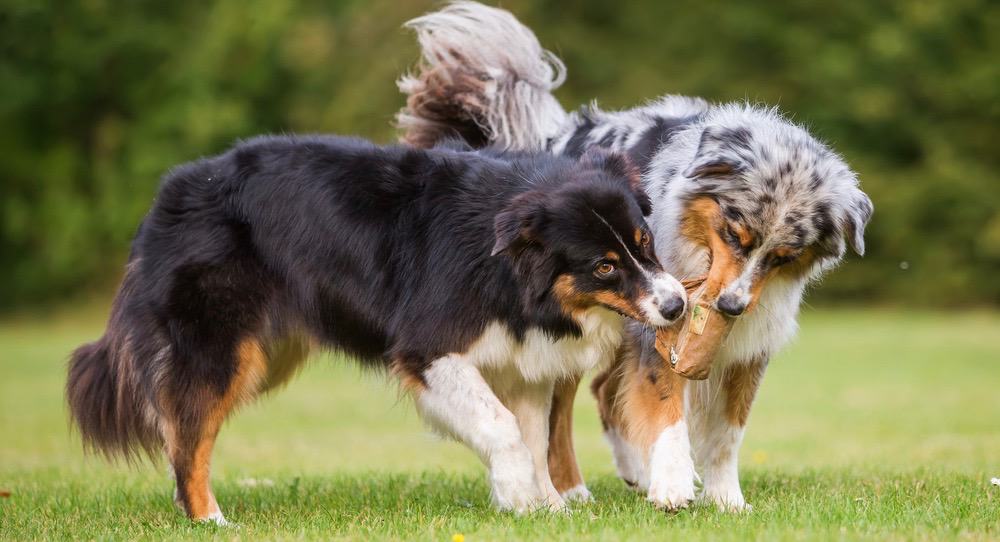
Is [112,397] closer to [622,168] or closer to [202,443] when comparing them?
[202,443]

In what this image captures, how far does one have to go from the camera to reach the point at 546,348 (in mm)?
5621

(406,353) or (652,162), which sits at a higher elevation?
(652,162)

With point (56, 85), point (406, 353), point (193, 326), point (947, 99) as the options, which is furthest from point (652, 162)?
point (56, 85)

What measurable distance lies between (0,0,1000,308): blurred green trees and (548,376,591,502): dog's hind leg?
22223 millimetres

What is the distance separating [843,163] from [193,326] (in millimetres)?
3286

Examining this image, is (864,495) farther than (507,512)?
Yes

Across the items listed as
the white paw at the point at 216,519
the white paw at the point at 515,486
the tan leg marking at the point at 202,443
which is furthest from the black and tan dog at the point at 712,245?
the white paw at the point at 216,519

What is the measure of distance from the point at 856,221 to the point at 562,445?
2160mm

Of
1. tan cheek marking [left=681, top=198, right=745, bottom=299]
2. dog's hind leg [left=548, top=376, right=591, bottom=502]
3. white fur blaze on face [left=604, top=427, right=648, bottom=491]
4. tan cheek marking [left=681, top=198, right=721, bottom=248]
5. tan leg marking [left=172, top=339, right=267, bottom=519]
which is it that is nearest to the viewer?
tan cheek marking [left=681, top=198, right=745, bottom=299]

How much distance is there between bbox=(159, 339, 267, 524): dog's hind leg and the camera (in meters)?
5.77

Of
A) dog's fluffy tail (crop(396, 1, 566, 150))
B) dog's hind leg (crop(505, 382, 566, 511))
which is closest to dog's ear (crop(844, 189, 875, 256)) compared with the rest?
dog's hind leg (crop(505, 382, 566, 511))

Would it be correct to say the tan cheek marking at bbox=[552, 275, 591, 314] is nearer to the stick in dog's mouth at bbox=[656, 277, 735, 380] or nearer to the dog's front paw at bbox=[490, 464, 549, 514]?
the stick in dog's mouth at bbox=[656, 277, 735, 380]

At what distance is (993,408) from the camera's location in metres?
13.4

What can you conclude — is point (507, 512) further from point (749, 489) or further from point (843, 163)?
point (843, 163)
